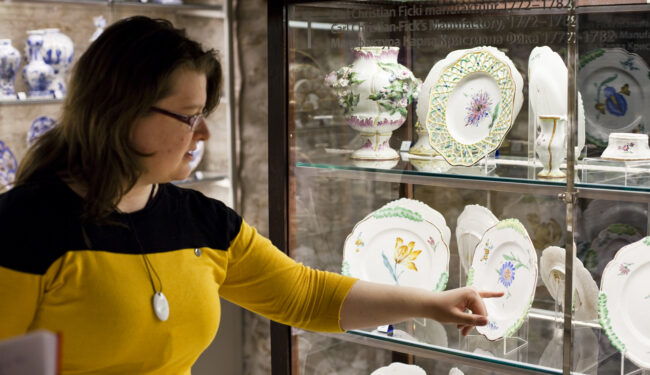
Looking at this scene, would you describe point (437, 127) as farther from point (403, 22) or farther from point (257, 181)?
point (257, 181)

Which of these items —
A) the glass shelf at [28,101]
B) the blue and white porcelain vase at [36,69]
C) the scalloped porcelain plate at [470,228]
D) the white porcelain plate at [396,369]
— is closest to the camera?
the scalloped porcelain plate at [470,228]

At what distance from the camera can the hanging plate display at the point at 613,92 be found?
5.89 feet

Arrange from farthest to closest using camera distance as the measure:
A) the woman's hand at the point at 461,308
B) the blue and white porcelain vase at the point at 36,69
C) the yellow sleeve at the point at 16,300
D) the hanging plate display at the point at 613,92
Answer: the blue and white porcelain vase at the point at 36,69
the hanging plate display at the point at 613,92
the woman's hand at the point at 461,308
the yellow sleeve at the point at 16,300

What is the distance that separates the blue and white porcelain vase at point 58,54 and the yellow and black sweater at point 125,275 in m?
1.42

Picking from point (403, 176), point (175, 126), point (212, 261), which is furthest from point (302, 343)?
point (175, 126)

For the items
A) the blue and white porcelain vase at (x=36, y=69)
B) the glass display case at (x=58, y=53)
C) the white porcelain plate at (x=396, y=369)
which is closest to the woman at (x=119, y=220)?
the white porcelain plate at (x=396, y=369)

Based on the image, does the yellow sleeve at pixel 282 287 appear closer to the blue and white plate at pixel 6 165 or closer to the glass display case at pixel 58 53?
the glass display case at pixel 58 53

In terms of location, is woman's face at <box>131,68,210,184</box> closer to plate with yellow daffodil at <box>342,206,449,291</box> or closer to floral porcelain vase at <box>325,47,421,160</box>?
floral porcelain vase at <box>325,47,421,160</box>

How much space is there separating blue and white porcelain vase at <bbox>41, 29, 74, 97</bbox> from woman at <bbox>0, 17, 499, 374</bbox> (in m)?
1.45

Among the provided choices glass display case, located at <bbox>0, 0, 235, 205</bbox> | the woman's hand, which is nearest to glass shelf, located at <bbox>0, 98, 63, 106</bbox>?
glass display case, located at <bbox>0, 0, 235, 205</bbox>

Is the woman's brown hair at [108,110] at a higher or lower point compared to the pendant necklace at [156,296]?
higher

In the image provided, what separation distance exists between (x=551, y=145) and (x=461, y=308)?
1.68 ft

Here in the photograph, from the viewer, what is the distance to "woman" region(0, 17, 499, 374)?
129 centimetres

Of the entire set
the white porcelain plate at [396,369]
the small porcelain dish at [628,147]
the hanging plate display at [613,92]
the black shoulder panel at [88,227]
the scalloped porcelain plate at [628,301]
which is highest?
the hanging plate display at [613,92]
